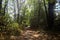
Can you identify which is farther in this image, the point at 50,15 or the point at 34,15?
the point at 34,15

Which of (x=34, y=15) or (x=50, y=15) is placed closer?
(x=50, y=15)

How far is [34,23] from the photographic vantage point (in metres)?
11.9

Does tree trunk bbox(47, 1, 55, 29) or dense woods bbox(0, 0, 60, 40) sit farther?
tree trunk bbox(47, 1, 55, 29)

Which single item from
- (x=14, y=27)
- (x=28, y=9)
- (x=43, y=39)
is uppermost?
(x=28, y=9)

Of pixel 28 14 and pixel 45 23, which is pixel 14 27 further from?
pixel 28 14

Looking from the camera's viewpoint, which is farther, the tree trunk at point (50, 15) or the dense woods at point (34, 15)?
the tree trunk at point (50, 15)

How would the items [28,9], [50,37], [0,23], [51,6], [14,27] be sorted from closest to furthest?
[0,23] < [14,27] < [50,37] < [51,6] < [28,9]

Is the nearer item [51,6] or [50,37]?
[50,37]

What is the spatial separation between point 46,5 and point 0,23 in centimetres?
451

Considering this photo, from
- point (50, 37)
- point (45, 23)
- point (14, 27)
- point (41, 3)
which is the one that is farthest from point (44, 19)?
point (14, 27)

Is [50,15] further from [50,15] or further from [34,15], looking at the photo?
[34,15]

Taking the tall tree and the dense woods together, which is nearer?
the dense woods

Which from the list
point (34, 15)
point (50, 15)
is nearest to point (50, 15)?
point (50, 15)

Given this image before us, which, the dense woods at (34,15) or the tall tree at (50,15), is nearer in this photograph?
the dense woods at (34,15)
